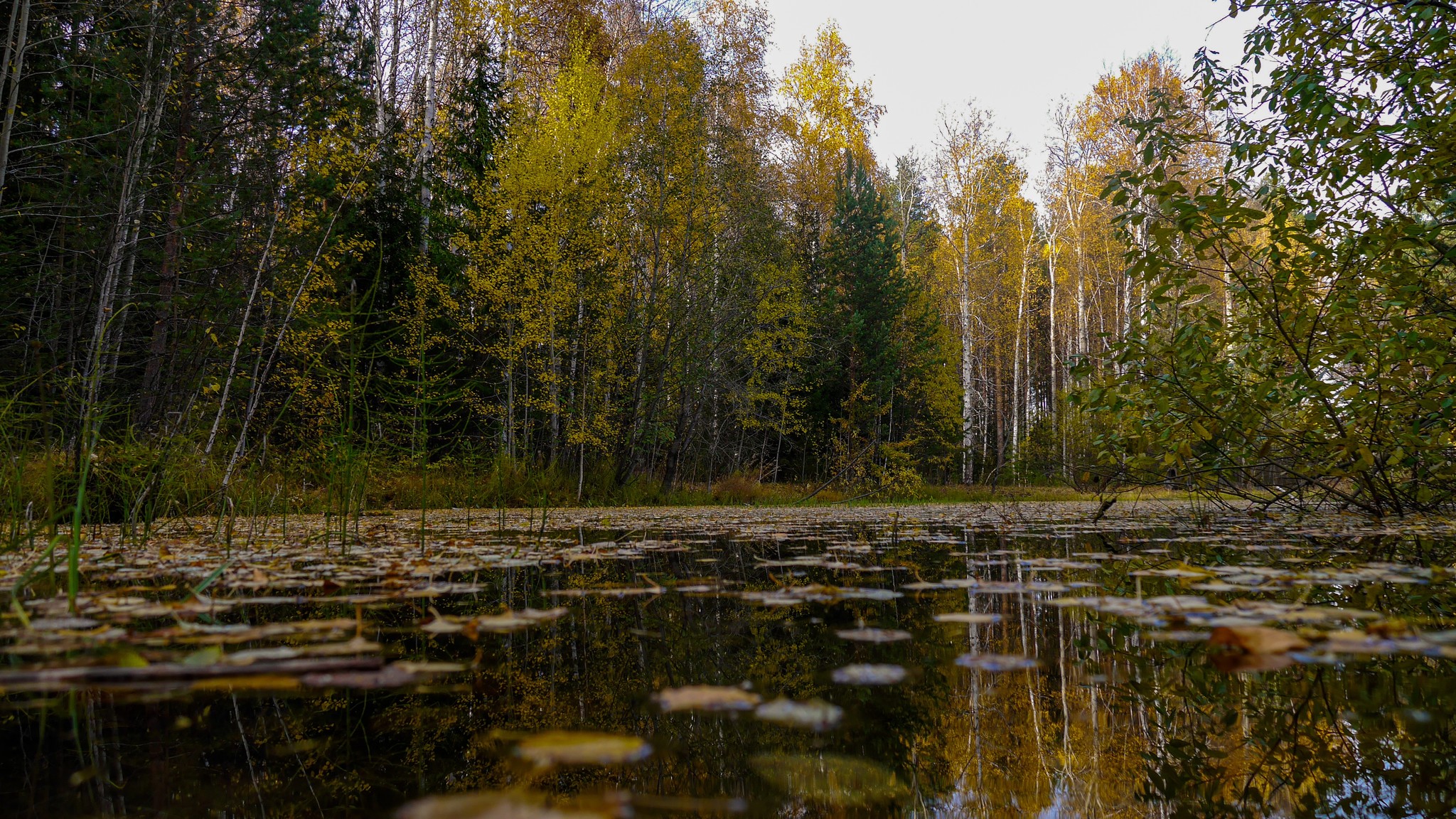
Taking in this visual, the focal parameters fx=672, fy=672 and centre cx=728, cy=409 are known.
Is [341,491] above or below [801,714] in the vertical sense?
above

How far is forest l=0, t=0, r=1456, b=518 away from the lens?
3354 millimetres

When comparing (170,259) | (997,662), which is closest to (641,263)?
(170,259)

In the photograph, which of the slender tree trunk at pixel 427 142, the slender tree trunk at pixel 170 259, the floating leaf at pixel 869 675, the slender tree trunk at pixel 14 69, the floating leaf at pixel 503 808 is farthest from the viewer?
the slender tree trunk at pixel 427 142

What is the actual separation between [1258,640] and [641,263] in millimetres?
10377

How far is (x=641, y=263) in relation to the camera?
1091cm

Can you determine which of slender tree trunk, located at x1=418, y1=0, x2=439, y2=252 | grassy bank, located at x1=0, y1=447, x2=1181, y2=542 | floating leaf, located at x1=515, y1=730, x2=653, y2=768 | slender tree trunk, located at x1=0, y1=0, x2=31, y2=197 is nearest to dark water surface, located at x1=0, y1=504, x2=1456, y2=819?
floating leaf, located at x1=515, y1=730, x2=653, y2=768

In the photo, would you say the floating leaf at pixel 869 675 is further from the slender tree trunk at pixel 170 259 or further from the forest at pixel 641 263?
the slender tree trunk at pixel 170 259

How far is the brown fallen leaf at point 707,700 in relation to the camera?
993 mm

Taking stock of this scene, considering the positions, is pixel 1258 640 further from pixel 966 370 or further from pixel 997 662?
pixel 966 370

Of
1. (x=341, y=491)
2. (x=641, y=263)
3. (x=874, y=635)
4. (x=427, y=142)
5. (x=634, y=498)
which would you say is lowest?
(x=634, y=498)

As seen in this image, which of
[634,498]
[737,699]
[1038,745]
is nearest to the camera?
[1038,745]

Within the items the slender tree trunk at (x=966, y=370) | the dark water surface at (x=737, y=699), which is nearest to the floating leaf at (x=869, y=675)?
the dark water surface at (x=737, y=699)

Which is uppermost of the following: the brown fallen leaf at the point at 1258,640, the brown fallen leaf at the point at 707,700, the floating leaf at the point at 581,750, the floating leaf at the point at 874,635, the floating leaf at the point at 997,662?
the brown fallen leaf at the point at 1258,640

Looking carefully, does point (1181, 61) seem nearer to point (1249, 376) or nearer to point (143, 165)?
point (1249, 376)
